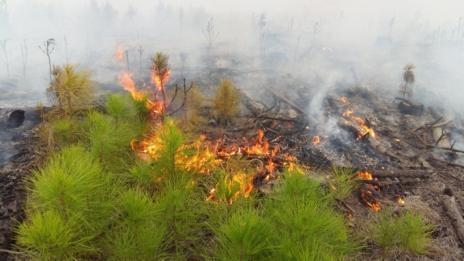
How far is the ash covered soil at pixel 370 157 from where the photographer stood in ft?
25.5

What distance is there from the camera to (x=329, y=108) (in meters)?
18.8

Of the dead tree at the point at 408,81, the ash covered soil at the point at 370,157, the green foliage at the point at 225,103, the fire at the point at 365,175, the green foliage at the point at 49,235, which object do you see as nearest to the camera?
the green foliage at the point at 49,235

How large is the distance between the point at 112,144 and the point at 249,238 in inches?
158

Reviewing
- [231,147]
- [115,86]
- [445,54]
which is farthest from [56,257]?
[445,54]

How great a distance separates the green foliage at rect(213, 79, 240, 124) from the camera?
15.0 meters

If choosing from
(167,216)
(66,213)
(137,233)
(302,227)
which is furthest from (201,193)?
(302,227)

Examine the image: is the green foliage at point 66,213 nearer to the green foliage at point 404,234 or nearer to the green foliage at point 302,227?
the green foliage at point 302,227

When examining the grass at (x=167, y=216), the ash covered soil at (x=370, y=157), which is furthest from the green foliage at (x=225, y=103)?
the grass at (x=167, y=216)

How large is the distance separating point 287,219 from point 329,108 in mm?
15250

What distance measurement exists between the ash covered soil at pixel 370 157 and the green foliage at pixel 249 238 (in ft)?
11.0

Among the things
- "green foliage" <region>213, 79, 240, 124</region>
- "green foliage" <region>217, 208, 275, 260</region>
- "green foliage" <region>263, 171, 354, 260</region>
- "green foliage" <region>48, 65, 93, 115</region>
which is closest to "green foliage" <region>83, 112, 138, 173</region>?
"green foliage" <region>48, 65, 93, 115</region>

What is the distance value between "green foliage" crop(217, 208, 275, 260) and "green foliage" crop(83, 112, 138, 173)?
326 centimetres

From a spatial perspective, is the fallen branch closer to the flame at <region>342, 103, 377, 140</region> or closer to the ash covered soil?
the ash covered soil

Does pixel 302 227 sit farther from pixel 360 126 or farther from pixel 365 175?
pixel 360 126
